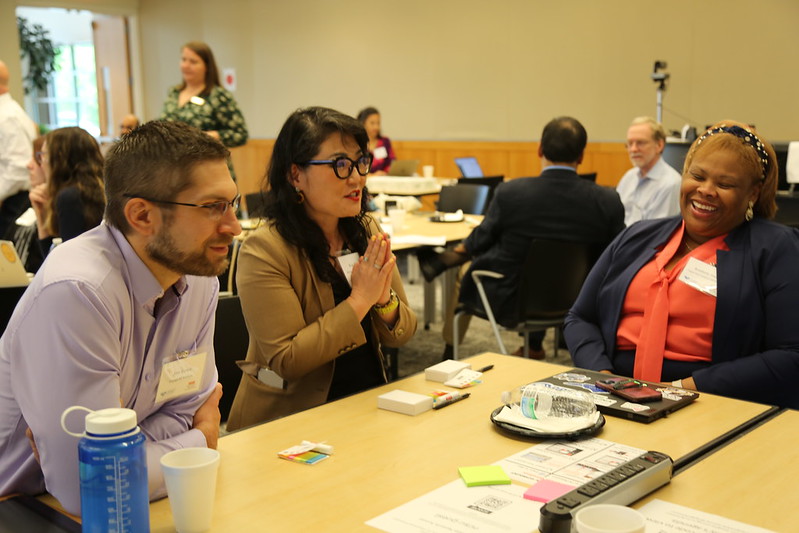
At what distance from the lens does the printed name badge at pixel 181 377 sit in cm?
171

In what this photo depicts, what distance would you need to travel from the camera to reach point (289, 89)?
40.4 ft

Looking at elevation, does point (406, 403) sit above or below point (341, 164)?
below

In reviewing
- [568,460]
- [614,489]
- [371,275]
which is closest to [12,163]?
[371,275]

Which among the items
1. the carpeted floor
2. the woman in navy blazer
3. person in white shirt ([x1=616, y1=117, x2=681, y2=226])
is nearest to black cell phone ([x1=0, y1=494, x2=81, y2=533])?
the woman in navy blazer

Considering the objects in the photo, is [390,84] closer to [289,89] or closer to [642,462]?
[289,89]

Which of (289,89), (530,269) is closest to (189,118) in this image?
(530,269)

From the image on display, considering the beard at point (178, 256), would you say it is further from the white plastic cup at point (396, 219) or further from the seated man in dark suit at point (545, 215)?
the white plastic cup at point (396, 219)

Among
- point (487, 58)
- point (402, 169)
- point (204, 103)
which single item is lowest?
point (402, 169)

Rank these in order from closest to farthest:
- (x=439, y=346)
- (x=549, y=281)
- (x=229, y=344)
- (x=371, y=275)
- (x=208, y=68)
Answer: (x=371, y=275) < (x=229, y=344) < (x=549, y=281) < (x=439, y=346) < (x=208, y=68)

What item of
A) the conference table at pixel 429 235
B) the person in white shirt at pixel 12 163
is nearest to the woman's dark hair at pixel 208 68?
the person in white shirt at pixel 12 163

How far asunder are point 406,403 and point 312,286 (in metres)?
0.61

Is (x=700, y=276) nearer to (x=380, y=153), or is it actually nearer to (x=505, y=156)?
(x=380, y=153)

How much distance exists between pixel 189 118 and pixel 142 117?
28.3ft

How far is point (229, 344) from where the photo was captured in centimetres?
259
